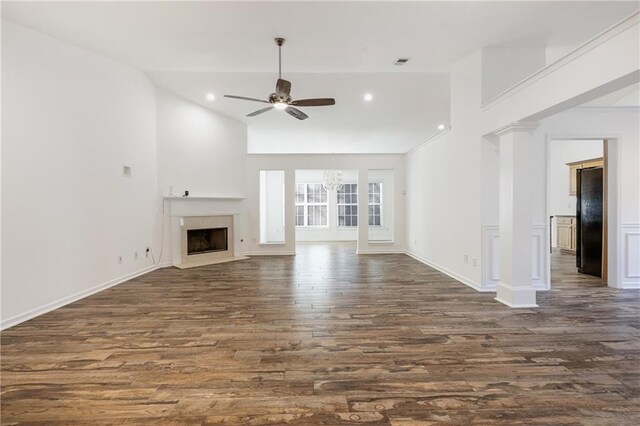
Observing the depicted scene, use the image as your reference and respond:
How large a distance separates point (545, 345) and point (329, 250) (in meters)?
6.34

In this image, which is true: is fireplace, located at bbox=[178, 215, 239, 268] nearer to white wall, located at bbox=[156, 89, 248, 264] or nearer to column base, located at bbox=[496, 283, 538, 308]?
white wall, located at bbox=[156, 89, 248, 264]

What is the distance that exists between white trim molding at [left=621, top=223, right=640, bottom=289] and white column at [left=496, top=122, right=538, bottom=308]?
6.51ft

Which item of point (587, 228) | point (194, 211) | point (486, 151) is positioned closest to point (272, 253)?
point (194, 211)

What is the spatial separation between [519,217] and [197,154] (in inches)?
232

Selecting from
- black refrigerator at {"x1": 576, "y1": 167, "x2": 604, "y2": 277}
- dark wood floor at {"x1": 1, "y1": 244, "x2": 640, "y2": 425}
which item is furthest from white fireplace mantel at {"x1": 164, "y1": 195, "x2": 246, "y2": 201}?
black refrigerator at {"x1": 576, "y1": 167, "x2": 604, "y2": 277}

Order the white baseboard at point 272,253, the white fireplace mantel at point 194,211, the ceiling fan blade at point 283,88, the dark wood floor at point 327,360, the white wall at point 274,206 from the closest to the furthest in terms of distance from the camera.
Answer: the dark wood floor at point 327,360, the ceiling fan blade at point 283,88, the white fireplace mantel at point 194,211, the white baseboard at point 272,253, the white wall at point 274,206

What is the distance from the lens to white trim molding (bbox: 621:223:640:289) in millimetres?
4333

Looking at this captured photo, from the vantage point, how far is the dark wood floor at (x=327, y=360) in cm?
177

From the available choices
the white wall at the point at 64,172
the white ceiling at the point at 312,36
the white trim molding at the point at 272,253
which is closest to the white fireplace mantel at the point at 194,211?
the white trim molding at the point at 272,253

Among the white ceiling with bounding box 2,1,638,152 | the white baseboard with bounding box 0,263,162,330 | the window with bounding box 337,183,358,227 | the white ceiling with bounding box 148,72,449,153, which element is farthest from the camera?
the window with bounding box 337,183,358,227

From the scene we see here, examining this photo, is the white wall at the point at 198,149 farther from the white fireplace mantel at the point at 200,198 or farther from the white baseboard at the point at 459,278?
the white baseboard at the point at 459,278

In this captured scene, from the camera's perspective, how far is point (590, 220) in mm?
5035

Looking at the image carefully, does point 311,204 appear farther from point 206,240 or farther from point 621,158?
point 621,158

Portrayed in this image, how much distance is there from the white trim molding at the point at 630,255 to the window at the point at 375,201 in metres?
6.21
